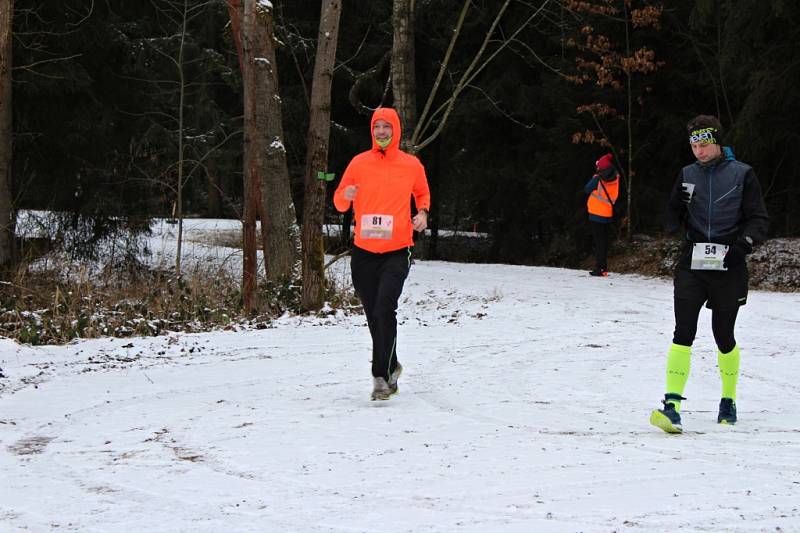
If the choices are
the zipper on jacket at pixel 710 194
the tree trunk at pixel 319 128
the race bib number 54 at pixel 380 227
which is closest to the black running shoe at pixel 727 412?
the zipper on jacket at pixel 710 194

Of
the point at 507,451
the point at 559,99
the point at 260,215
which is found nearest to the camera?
the point at 507,451

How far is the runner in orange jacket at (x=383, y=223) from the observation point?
293 inches

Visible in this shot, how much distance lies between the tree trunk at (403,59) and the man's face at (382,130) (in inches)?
441

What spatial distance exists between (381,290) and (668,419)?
2422mm

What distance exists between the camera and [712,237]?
6453mm

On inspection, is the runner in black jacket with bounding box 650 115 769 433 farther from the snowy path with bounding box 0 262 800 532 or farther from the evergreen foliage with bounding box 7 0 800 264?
the evergreen foliage with bounding box 7 0 800 264

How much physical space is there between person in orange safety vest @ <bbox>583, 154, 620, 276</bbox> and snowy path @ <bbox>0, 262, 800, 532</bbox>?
5.81m

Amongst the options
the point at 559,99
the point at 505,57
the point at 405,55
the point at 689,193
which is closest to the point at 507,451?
the point at 689,193

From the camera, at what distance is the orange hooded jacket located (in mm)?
7461

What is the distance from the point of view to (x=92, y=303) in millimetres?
12430

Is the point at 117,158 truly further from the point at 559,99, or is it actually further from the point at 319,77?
the point at 559,99

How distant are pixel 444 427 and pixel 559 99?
18.7 meters

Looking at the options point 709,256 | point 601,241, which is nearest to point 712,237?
point 709,256

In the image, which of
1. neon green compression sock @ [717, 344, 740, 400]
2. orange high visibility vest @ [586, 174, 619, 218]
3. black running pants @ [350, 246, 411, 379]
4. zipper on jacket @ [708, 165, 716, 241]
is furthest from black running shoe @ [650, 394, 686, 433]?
orange high visibility vest @ [586, 174, 619, 218]
